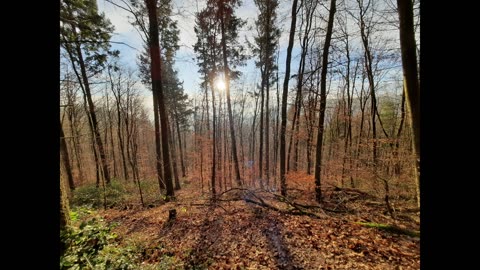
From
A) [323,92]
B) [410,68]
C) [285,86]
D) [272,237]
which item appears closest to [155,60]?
[285,86]

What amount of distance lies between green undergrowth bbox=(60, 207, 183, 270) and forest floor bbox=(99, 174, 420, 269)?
16 cm

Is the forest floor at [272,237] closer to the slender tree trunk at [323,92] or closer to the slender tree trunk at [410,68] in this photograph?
the slender tree trunk at [323,92]

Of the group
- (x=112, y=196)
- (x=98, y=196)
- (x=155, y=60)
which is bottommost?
(x=112, y=196)

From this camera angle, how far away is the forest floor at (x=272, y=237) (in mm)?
4035

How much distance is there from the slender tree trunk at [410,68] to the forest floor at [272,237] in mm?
2006

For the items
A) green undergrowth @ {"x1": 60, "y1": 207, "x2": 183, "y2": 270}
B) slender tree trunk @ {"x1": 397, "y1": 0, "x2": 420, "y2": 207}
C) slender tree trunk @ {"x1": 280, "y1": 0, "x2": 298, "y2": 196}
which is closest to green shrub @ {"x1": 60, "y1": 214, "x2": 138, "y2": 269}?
green undergrowth @ {"x1": 60, "y1": 207, "x2": 183, "y2": 270}

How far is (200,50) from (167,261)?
1406 cm

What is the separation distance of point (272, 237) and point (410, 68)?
471 centimetres

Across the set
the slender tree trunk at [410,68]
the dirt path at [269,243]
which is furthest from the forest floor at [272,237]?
A: the slender tree trunk at [410,68]

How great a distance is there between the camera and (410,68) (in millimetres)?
2861

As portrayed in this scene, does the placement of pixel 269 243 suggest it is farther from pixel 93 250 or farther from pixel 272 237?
pixel 93 250

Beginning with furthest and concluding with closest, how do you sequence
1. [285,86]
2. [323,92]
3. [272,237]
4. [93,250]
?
[285,86], [323,92], [272,237], [93,250]
